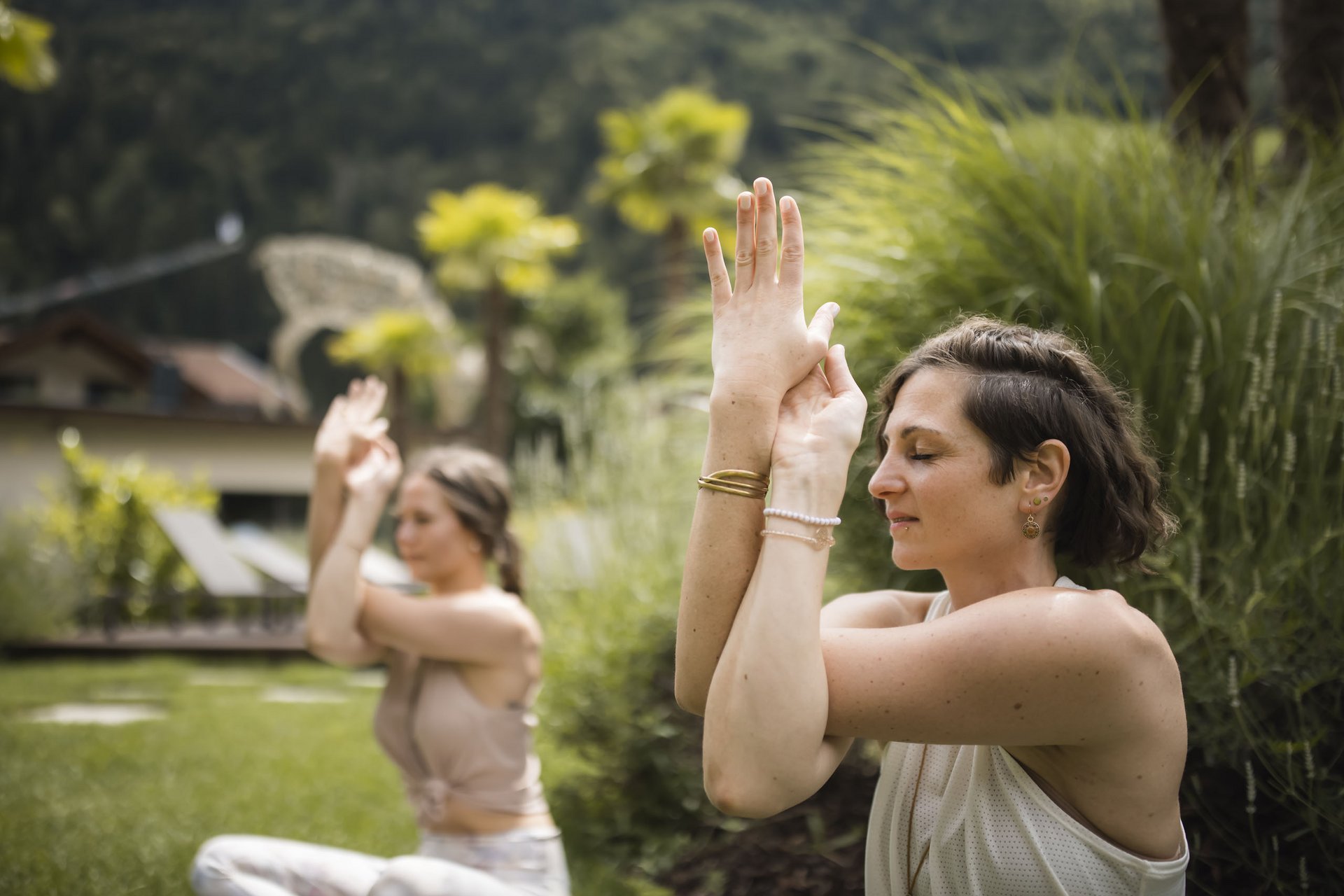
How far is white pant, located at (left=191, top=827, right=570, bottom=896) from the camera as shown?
2.18 meters

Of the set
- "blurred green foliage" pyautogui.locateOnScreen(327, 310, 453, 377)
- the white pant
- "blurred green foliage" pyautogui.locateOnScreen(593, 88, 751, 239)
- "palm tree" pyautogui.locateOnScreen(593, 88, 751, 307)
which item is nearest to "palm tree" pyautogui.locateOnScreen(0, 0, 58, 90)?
the white pant

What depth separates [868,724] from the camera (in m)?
1.37

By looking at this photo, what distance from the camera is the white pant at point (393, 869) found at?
2.18 meters

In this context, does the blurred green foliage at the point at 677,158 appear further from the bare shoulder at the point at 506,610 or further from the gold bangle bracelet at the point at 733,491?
the gold bangle bracelet at the point at 733,491

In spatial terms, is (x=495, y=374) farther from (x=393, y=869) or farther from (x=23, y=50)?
(x=393, y=869)

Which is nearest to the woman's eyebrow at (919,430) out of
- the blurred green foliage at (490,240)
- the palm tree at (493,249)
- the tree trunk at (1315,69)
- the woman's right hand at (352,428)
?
the woman's right hand at (352,428)

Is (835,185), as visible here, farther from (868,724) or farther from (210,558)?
(210,558)

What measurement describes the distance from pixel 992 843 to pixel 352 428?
1.98 meters

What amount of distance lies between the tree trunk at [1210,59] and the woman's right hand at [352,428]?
2.89 meters

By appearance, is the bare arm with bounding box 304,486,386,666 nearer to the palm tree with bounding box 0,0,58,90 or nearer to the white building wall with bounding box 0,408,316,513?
the palm tree with bounding box 0,0,58,90

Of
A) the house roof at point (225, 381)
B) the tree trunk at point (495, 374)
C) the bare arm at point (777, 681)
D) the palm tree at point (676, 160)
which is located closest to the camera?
the bare arm at point (777, 681)

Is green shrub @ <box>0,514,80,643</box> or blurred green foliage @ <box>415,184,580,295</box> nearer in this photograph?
green shrub @ <box>0,514,80,643</box>

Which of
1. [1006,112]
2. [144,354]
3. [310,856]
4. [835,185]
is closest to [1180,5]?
[1006,112]

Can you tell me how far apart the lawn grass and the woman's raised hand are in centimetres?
309
